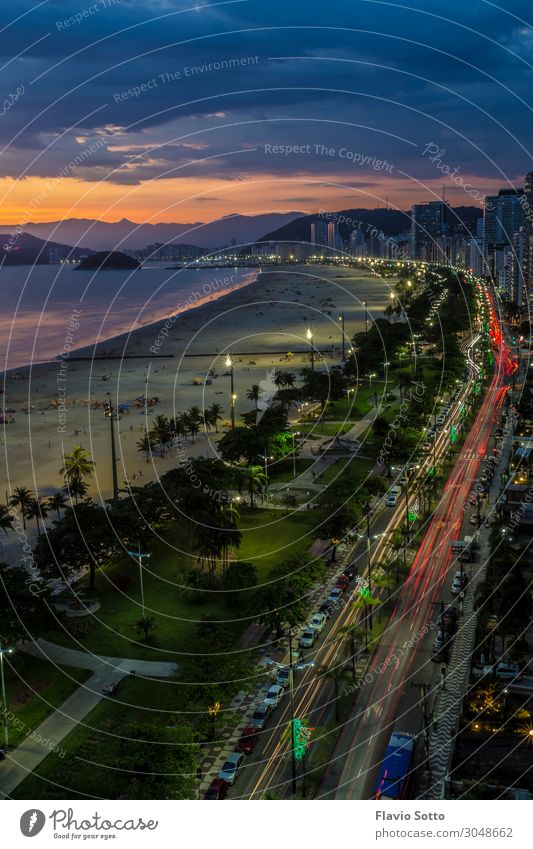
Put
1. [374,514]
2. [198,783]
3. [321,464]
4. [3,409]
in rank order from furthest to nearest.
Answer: [3,409], [321,464], [374,514], [198,783]

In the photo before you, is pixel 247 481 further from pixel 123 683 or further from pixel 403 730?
pixel 403 730

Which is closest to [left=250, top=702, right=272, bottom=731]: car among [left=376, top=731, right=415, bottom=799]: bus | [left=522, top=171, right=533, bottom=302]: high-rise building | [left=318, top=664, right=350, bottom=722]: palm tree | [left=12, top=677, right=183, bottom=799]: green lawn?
[left=318, top=664, right=350, bottom=722]: palm tree

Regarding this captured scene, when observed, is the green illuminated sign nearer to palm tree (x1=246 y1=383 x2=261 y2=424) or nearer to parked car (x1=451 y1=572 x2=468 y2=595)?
parked car (x1=451 y1=572 x2=468 y2=595)

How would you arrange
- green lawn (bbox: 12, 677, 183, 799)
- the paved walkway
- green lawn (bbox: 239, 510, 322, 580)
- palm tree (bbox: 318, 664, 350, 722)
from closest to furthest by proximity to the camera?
green lawn (bbox: 12, 677, 183, 799)
the paved walkway
palm tree (bbox: 318, 664, 350, 722)
green lawn (bbox: 239, 510, 322, 580)

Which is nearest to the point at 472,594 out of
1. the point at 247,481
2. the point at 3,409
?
the point at 247,481

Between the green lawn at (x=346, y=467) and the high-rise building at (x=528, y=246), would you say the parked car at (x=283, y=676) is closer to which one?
the green lawn at (x=346, y=467)
